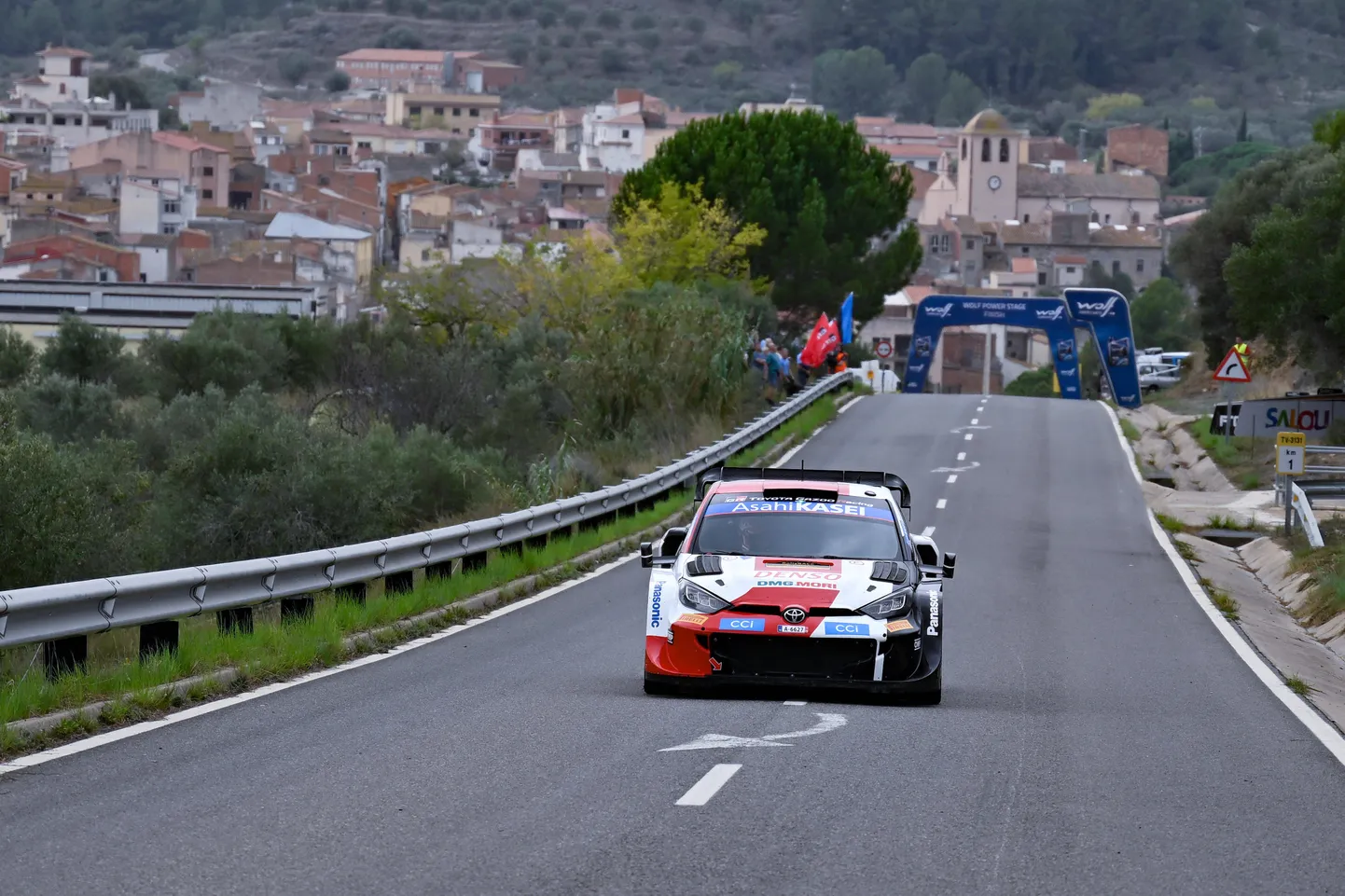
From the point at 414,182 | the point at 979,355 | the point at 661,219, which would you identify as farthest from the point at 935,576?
the point at 414,182

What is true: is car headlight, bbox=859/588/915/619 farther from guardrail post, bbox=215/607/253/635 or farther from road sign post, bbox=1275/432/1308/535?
road sign post, bbox=1275/432/1308/535

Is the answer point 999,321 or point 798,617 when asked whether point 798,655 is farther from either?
point 999,321

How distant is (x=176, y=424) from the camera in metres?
35.7

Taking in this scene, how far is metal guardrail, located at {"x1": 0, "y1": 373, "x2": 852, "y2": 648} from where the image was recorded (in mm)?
11336

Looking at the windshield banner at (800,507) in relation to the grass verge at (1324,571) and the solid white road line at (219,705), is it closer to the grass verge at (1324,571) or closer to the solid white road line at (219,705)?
the solid white road line at (219,705)

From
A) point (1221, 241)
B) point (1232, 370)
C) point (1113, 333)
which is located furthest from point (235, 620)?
point (1113, 333)

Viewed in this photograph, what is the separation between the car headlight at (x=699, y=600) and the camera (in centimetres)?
1250

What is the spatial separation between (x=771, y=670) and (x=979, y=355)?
124005 millimetres

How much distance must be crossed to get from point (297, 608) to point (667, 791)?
23.3ft

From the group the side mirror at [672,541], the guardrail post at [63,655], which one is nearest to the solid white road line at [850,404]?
the side mirror at [672,541]

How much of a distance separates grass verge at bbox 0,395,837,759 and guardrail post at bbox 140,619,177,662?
10 cm

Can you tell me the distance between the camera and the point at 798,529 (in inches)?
534

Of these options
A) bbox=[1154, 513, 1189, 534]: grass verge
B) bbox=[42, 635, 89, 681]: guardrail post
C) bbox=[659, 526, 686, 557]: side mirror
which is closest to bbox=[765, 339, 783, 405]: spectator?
bbox=[1154, 513, 1189, 534]: grass verge

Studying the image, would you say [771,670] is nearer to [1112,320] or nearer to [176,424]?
[176,424]
